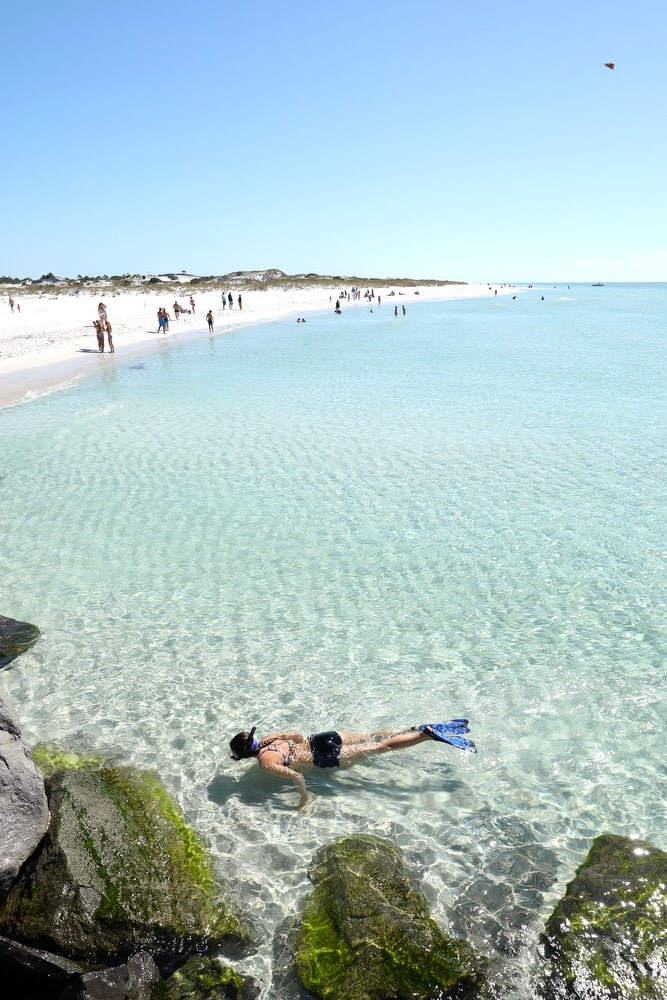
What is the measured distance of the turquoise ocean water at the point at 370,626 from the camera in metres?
5.59

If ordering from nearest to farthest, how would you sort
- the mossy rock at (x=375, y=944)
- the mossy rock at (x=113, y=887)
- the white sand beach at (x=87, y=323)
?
the mossy rock at (x=375, y=944) → the mossy rock at (x=113, y=887) → the white sand beach at (x=87, y=323)

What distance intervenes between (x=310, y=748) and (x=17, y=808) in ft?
8.14

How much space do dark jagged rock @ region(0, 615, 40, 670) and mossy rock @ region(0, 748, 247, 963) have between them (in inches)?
121

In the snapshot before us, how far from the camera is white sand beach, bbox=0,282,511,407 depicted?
3142cm

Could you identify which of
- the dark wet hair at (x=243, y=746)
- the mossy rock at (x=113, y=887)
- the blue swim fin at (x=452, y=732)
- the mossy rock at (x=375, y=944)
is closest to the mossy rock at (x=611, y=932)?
the mossy rock at (x=375, y=944)

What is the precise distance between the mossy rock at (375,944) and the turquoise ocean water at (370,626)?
8.1 inches

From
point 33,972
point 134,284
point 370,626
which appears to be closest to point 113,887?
point 33,972

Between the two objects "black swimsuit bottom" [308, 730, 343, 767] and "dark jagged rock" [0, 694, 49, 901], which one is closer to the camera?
"dark jagged rock" [0, 694, 49, 901]

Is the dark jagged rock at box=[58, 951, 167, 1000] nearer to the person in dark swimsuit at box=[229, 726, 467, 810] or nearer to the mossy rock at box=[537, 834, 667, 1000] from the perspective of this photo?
the person in dark swimsuit at box=[229, 726, 467, 810]

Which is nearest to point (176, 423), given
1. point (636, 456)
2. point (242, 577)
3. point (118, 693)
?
point (242, 577)

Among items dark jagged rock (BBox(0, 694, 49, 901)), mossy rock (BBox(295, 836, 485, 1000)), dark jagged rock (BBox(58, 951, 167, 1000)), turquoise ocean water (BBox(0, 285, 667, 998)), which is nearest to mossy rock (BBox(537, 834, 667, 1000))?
turquoise ocean water (BBox(0, 285, 667, 998))

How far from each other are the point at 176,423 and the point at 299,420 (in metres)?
3.65

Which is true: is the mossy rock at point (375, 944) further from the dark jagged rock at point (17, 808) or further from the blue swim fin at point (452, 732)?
the dark jagged rock at point (17, 808)

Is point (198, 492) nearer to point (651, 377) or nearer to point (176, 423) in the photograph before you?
point (176, 423)
